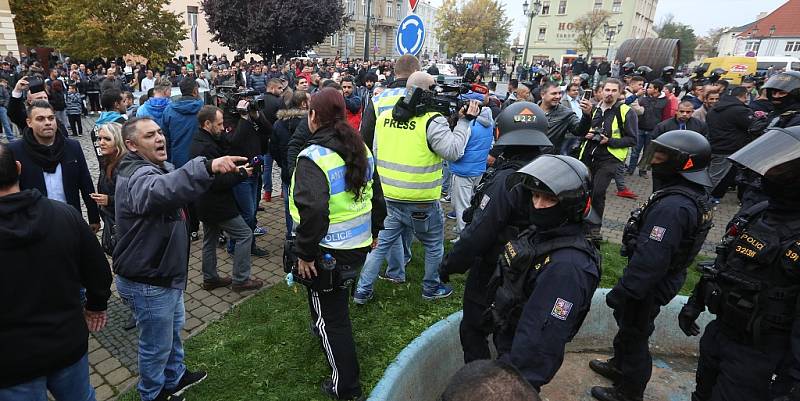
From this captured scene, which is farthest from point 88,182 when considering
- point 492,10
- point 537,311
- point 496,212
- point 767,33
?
point 767,33

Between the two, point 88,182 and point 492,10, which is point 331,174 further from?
point 492,10

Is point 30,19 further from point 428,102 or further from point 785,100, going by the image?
point 785,100

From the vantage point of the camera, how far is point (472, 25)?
1849 inches

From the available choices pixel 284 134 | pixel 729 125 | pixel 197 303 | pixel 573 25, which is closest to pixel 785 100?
pixel 729 125

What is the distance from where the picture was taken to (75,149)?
4.15 metres

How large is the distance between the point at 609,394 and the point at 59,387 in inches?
138

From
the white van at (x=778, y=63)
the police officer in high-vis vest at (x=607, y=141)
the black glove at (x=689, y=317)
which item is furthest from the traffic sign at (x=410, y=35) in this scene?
the white van at (x=778, y=63)

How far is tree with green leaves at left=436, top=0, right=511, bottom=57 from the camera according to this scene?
46.4 meters

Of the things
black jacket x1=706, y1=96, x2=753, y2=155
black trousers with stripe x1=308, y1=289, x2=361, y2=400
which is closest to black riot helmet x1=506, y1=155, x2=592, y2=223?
black trousers with stripe x1=308, y1=289, x2=361, y2=400

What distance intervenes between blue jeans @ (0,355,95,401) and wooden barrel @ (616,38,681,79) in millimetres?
28863

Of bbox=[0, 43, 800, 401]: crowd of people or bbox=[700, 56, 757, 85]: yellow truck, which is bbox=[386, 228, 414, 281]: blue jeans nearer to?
bbox=[0, 43, 800, 401]: crowd of people

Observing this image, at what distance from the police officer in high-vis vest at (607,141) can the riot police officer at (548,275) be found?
14.0ft

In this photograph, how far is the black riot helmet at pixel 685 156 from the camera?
2.84 m

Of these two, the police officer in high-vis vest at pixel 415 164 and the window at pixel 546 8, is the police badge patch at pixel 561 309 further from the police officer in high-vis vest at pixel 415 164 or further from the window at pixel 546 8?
the window at pixel 546 8
